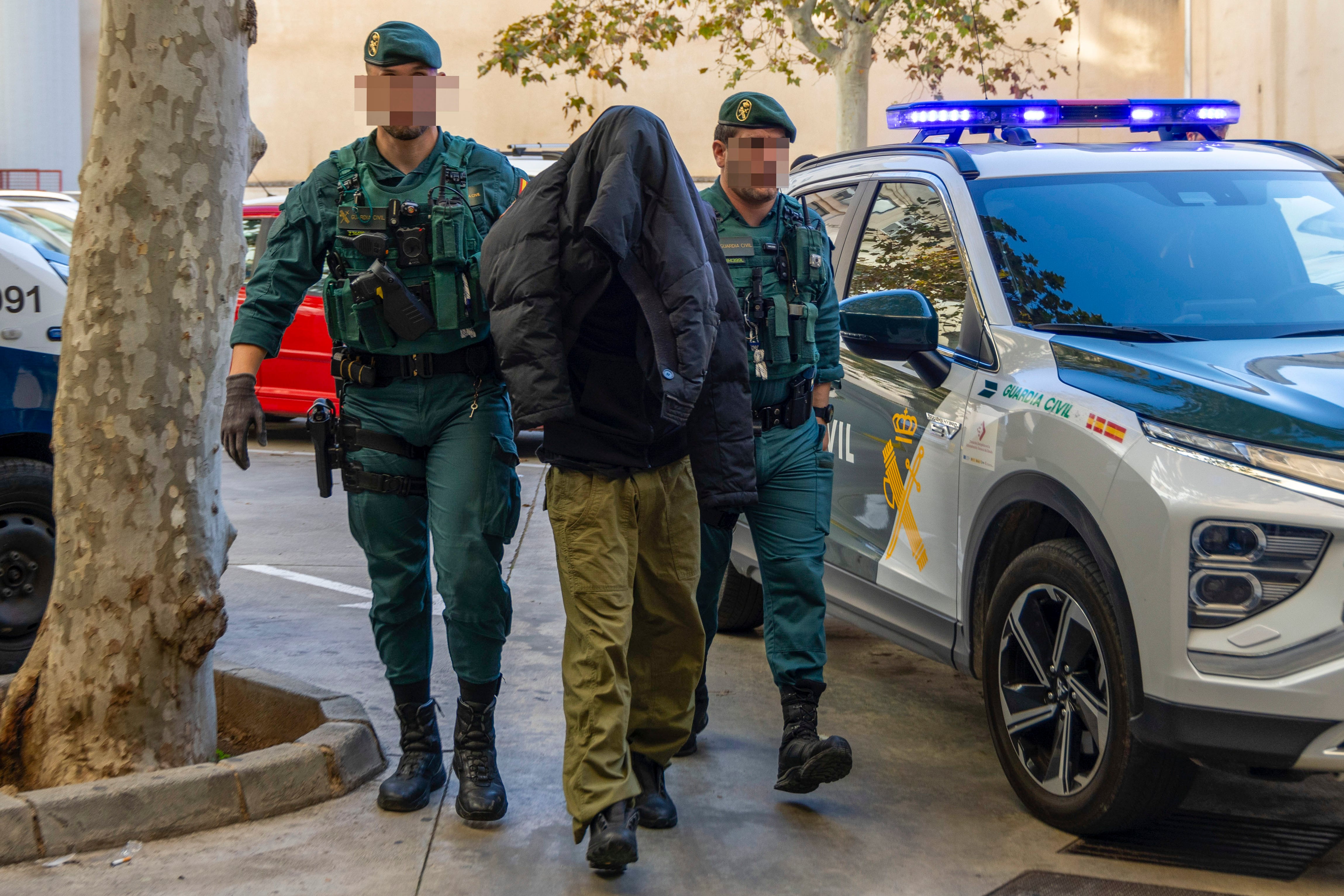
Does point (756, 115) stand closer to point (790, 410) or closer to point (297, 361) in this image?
point (790, 410)

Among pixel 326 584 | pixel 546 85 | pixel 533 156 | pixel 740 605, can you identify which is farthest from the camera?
pixel 546 85

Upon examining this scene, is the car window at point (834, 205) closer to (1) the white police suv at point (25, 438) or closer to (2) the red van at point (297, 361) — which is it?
(1) the white police suv at point (25, 438)

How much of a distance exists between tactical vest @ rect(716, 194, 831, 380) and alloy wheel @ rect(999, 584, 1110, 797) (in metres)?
0.93

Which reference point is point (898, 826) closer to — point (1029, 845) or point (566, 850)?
point (1029, 845)

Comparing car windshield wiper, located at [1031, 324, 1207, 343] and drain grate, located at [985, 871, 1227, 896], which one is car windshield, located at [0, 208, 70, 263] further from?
drain grate, located at [985, 871, 1227, 896]

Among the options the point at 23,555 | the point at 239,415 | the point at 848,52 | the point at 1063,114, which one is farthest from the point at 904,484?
the point at 848,52

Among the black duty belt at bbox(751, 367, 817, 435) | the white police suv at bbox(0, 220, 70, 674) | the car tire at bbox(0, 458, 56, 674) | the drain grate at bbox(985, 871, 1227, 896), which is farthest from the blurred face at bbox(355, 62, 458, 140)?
the drain grate at bbox(985, 871, 1227, 896)

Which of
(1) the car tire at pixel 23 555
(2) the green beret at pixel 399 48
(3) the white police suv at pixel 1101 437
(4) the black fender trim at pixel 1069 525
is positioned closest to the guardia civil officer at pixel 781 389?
(3) the white police suv at pixel 1101 437

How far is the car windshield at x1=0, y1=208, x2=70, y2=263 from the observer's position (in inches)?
209

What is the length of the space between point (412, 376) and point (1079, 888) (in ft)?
6.96

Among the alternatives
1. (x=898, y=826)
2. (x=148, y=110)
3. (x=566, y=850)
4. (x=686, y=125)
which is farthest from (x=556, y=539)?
(x=686, y=125)

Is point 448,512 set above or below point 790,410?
below

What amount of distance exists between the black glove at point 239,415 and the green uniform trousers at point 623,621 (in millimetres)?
805

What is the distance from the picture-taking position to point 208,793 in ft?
12.4
